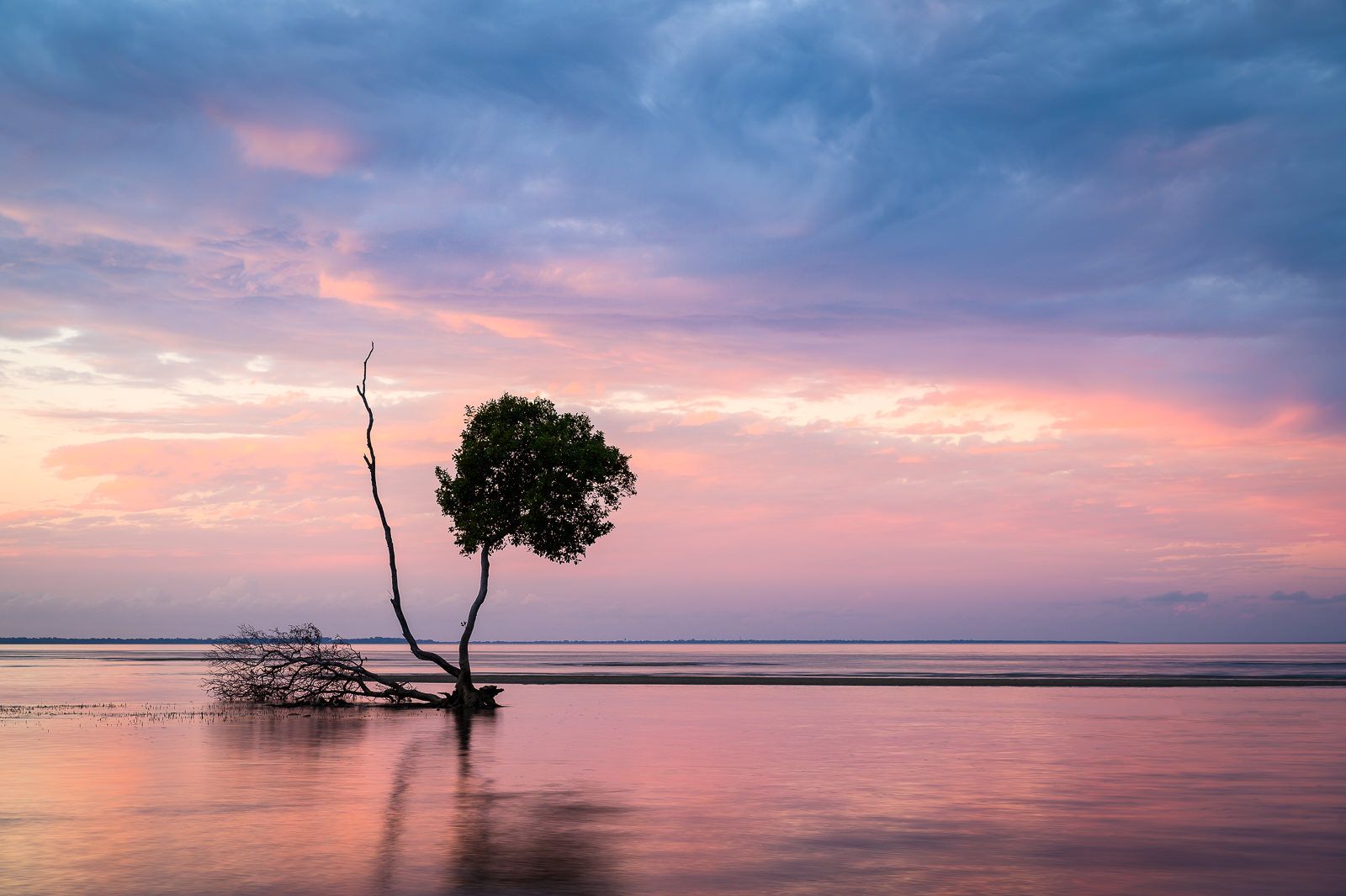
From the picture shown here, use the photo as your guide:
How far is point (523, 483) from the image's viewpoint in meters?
56.3

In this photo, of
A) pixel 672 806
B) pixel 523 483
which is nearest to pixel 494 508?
pixel 523 483

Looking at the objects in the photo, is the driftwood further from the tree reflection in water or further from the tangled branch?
the tree reflection in water

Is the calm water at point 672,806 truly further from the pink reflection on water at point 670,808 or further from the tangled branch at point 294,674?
the tangled branch at point 294,674

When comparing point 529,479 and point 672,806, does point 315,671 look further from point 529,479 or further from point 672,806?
point 672,806

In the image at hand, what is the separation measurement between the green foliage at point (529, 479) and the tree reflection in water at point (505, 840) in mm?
27616

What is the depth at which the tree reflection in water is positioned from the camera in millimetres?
15734

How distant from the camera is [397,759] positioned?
3180 centimetres

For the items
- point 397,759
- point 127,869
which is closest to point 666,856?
point 127,869

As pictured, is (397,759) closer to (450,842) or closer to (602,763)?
(602,763)

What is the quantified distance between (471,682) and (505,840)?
38.3 m

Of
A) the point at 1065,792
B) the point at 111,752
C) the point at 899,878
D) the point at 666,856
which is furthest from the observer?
the point at 111,752

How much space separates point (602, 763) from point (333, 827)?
11615 millimetres

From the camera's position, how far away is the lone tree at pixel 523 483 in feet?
182

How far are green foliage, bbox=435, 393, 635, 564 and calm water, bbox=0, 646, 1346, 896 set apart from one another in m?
12.2
